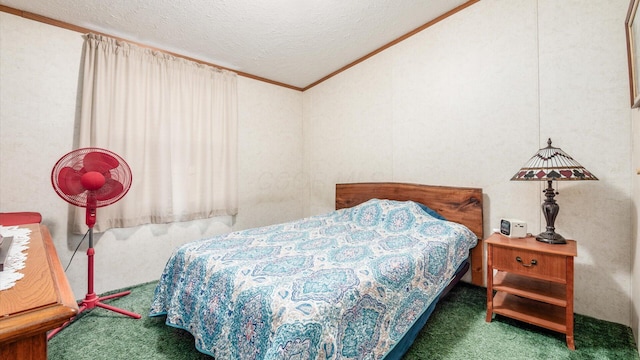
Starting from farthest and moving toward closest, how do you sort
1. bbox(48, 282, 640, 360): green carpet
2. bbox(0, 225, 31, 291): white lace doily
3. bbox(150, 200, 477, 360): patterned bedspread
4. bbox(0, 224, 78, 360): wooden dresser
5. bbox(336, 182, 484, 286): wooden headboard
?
bbox(336, 182, 484, 286): wooden headboard, bbox(48, 282, 640, 360): green carpet, bbox(150, 200, 477, 360): patterned bedspread, bbox(0, 225, 31, 291): white lace doily, bbox(0, 224, 78, 360): wooden dresser

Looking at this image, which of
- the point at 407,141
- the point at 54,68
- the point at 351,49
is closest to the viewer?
the point at 54,68

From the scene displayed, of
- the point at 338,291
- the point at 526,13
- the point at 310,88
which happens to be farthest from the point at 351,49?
the point at 338,291

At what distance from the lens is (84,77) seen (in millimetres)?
2314

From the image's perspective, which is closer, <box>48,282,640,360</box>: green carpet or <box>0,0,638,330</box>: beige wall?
<box>48,282,640,360</box>: green carpet

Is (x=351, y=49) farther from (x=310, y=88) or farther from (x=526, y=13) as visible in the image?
(x=526, y=13)

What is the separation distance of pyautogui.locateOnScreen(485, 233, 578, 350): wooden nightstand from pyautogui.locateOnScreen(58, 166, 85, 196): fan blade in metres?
Answer: 2.94

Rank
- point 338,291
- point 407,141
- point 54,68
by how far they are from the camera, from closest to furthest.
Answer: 1. point 338,291
2. point 54,68
3. point 407,141

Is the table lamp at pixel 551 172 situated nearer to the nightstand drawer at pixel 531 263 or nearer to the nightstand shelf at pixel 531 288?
the nightstand drawer at pixel 531 263

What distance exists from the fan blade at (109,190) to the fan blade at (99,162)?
4.0 inches

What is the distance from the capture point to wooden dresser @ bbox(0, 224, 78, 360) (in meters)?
0.55

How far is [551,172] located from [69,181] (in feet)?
10.6

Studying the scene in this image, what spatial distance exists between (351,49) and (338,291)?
2.74 meters

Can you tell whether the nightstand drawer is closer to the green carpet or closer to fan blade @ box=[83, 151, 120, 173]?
the green carpet

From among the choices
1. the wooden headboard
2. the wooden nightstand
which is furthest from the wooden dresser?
the wooden headboard
